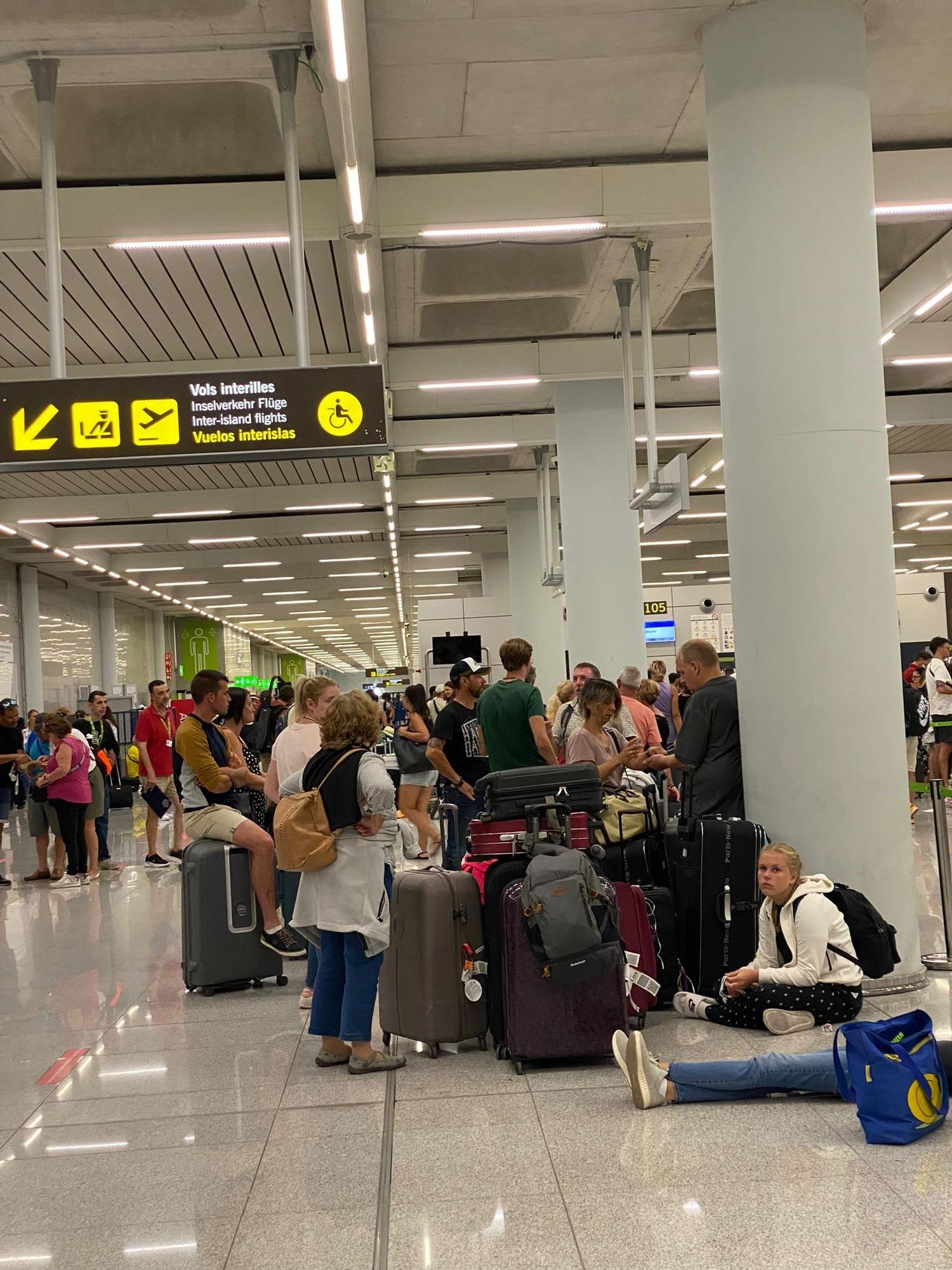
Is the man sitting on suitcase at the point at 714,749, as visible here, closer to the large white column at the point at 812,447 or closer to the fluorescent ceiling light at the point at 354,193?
the large white column at the point at 812,447

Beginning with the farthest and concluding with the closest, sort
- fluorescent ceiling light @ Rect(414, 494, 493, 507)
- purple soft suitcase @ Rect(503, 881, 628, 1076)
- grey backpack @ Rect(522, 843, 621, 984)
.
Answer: fluorescent ceiling light @ Rect(414, 494, 493, 507) < purple soft suitcase @ Rect(503, 881, 628, 1076) < grey backpack @ Rect(522, 843, 621, 984)

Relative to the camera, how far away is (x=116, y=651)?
108 feet

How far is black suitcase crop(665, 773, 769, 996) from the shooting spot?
5445mm

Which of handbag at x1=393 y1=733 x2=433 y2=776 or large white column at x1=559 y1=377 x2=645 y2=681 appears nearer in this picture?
handbag at x1=393 y1=733 x2=433 y2=776

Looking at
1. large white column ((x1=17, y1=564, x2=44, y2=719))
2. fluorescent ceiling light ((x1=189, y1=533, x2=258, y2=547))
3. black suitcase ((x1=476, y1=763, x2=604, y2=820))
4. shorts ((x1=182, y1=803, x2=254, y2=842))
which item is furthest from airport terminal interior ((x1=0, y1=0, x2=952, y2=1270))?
large white column ((x1=17, y1=564, x2=44, y2=719))

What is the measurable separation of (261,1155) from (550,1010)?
1.25 meters

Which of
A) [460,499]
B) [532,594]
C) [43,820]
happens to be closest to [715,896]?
[43,820]

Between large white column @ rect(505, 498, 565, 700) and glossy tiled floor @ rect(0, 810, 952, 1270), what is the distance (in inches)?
569

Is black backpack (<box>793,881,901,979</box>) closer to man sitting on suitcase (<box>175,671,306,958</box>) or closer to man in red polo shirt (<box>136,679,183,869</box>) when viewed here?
man sitting on suitcase (<box>175,671,306,958</box>)

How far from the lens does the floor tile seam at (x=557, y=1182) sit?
3092 mm

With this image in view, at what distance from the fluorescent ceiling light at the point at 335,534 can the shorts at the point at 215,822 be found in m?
14.0

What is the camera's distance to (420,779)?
11641 mm

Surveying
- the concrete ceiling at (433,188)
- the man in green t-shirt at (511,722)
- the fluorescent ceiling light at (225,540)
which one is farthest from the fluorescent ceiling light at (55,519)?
the man in green t-shirt at (511,722)

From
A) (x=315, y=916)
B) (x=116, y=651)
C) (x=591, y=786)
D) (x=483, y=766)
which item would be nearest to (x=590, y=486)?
(x=483, y=766)
